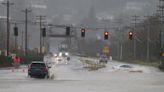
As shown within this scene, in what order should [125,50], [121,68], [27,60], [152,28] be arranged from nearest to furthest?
[121,68] → [27,60] → [152,28] → [125,50]

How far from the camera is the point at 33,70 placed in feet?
181

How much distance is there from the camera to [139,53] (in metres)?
144

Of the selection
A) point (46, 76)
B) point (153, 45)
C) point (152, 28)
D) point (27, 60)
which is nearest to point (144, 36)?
point (152, 28)

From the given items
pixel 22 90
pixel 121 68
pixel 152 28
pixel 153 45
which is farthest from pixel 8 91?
pixel 152 28

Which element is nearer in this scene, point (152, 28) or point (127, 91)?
point (127, 91)

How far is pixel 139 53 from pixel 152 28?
868 centimetres

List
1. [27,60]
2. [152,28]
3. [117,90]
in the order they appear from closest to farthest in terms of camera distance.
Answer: [117,90] → [27,60] → [152,28]

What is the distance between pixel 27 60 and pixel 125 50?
53255 millimetres

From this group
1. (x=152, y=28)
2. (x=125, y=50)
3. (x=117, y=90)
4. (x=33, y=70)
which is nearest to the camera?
(x=117, y=90)

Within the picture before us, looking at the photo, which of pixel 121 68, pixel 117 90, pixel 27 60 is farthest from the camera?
pixel 27 60

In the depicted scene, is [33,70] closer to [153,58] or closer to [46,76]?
[46,76]

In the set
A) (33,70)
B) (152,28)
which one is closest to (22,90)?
(33,70)

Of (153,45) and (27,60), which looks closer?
(27,60)

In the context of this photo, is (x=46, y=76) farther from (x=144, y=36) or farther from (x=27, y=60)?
(x=144, y=36)
